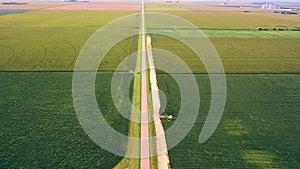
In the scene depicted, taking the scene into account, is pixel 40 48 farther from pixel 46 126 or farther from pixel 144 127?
pixel 144 127

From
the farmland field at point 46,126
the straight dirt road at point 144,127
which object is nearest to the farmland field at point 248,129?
the straight dirt road at point 144,127

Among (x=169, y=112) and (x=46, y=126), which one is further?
(x=169, y=112)

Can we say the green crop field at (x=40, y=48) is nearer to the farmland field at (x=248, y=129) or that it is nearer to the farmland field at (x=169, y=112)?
the farmland field at (x=169, y=112)

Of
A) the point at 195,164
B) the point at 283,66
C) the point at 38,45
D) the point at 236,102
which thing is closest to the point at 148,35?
the point at 38,45

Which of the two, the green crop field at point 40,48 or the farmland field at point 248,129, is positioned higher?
the green crop field at point 40,48

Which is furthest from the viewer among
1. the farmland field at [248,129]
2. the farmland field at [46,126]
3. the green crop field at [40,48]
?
the green crop field at [40,48]

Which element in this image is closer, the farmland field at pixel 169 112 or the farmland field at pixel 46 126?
the farmland field at pixel 46 126

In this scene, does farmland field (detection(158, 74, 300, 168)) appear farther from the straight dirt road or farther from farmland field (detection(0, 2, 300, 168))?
the straight dirt road

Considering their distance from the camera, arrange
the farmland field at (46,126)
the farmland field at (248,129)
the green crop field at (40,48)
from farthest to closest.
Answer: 1. the green crop field at (40,48)
2. the farmland field at (248,129)
3. the farmland field at (46,126)

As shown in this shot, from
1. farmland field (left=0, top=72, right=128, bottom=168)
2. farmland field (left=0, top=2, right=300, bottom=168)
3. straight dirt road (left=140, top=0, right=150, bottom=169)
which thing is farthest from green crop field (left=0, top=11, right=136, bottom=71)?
straight dirt road (left=140, top=0, right=150, bottom=169)

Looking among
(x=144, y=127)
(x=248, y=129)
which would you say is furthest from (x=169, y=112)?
(x=248, y=129)

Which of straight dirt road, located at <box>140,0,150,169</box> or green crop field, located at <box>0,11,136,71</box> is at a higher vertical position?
green crop field, located at <box>0,11,136,71</box>
